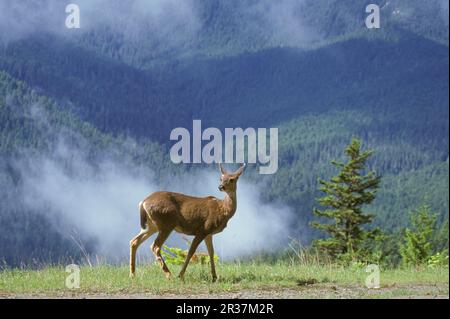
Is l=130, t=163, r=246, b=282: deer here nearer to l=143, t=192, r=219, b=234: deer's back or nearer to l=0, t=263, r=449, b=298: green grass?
l=143, t=192, r=219, b=234: deer's back

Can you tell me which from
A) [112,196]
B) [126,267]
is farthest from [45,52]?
[126,267]

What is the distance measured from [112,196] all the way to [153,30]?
56.0m

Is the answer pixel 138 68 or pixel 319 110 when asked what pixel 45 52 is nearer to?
pixel 138 68

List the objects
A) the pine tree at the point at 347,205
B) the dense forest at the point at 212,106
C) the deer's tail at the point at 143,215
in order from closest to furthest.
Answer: the deer's tail at the point at 143,215
the pine tree at the point at 347,205
the dense forest at the point at 212,106

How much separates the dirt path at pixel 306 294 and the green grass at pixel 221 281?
2cm

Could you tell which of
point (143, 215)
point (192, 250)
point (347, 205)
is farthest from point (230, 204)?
point (347, 205)

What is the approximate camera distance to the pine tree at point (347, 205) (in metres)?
33.5

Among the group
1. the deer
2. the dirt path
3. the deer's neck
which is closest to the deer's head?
the deer

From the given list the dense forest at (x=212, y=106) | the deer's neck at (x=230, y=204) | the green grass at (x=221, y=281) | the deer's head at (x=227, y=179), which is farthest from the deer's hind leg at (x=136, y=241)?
the dense forest at (x=212, y=106)

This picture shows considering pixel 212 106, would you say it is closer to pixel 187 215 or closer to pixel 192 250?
pixel 187 215

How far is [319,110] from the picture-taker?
186 m

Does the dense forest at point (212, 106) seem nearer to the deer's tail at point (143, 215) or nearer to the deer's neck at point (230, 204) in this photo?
the deer's tail at point (143, 215)

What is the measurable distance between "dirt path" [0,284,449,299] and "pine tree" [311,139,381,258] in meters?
19.0

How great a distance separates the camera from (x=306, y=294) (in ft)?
→ 42.0
